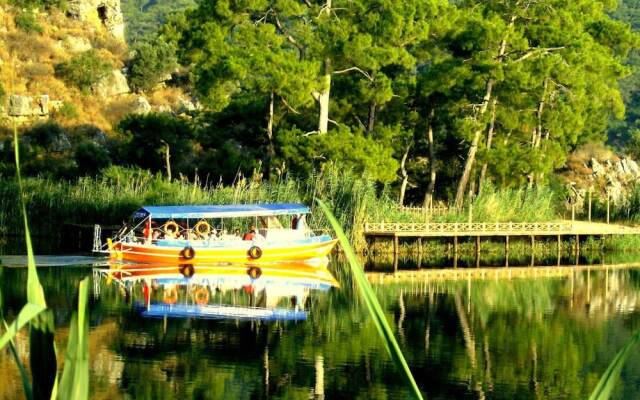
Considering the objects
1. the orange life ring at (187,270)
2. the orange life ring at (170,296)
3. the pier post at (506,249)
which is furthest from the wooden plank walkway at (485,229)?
the orange life ring at (170,296)

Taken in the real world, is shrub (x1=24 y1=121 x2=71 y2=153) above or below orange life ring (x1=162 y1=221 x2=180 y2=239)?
above

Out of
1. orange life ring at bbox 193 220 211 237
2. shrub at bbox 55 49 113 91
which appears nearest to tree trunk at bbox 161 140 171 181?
orange life ring at bbox 193 220 211 237

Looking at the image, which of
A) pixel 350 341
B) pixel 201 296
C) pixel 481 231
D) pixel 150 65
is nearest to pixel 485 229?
pixel 481 231

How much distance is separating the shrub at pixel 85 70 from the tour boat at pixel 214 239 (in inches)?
1060

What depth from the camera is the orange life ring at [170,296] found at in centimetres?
2467

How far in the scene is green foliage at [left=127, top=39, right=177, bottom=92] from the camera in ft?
205

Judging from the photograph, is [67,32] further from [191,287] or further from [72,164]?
[191,287]

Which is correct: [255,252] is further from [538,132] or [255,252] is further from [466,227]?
[538,132]

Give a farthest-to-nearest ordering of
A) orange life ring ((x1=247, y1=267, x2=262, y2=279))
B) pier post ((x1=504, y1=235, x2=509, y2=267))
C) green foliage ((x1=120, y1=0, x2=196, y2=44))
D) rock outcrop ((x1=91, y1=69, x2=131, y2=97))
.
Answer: green foliage ((x1=120, y1=0, x2=196, y2=44)), rock outcrop ((x1=91, y1=69, x2=131, y2=97)), pier post ((x1=504, y1=235, x2=509, y2=267)), orange life ring ((x1=247, y1=267, x2=262, y2=279))

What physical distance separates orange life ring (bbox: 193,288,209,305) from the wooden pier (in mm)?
8871

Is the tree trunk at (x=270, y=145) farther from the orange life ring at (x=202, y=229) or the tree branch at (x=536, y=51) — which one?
the tree branch at (x=536, y=51)

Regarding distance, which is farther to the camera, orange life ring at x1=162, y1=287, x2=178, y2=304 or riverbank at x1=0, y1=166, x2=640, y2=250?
riverbank at x1=0, y1=166, x2=640, y2=250

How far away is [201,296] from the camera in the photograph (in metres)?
25.5

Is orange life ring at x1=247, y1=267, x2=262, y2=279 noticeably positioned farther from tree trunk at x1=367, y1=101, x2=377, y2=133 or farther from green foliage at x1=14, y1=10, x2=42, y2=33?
green foliage at x1=14, y1=10, x2=42, y2=33
